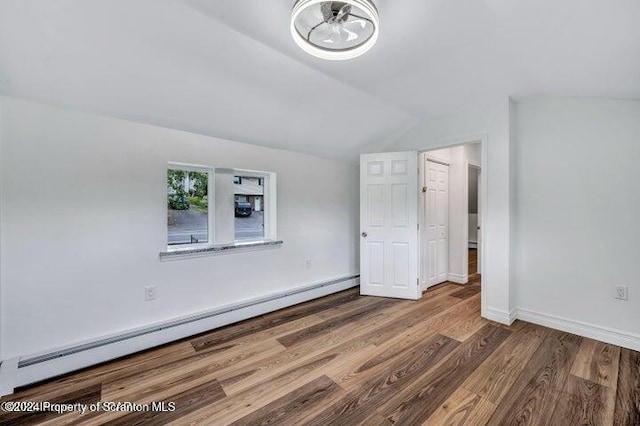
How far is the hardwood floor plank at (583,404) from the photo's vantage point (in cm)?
157

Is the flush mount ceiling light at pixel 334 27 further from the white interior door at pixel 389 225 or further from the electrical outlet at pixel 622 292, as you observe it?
the electrical outlet at pixel 622 292

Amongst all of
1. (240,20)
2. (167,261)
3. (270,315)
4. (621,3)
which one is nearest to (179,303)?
(167,261)

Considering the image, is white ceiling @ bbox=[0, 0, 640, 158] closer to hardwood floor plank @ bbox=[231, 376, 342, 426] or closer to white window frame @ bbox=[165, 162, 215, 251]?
white window frame @ bbox=[165, 162, 215, 251]

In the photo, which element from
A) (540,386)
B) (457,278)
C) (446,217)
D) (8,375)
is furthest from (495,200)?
(8,375)

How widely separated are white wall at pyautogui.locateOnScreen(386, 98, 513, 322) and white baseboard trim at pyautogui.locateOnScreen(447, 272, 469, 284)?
1.37 meters

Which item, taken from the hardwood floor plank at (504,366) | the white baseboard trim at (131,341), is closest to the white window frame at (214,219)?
the white baseboard trim at (131,341)

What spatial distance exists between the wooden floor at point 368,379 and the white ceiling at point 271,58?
199cm

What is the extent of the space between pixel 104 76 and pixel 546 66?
10.6 ft

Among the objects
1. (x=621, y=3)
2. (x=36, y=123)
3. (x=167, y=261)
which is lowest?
(x=167, y=261)

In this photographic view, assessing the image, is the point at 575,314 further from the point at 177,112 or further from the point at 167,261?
the point at 177,112

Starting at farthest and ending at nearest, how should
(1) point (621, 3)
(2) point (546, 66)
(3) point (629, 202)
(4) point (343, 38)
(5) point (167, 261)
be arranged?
(5) point (167, 261), (3) point (629, 202), (2) point (546, 66), (4) point (343, 38), (1) point (621, 3)

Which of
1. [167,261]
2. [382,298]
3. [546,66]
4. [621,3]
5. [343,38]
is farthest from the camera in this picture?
[382,298]

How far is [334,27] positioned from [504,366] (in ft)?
8.47

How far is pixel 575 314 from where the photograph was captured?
8.65 feet
